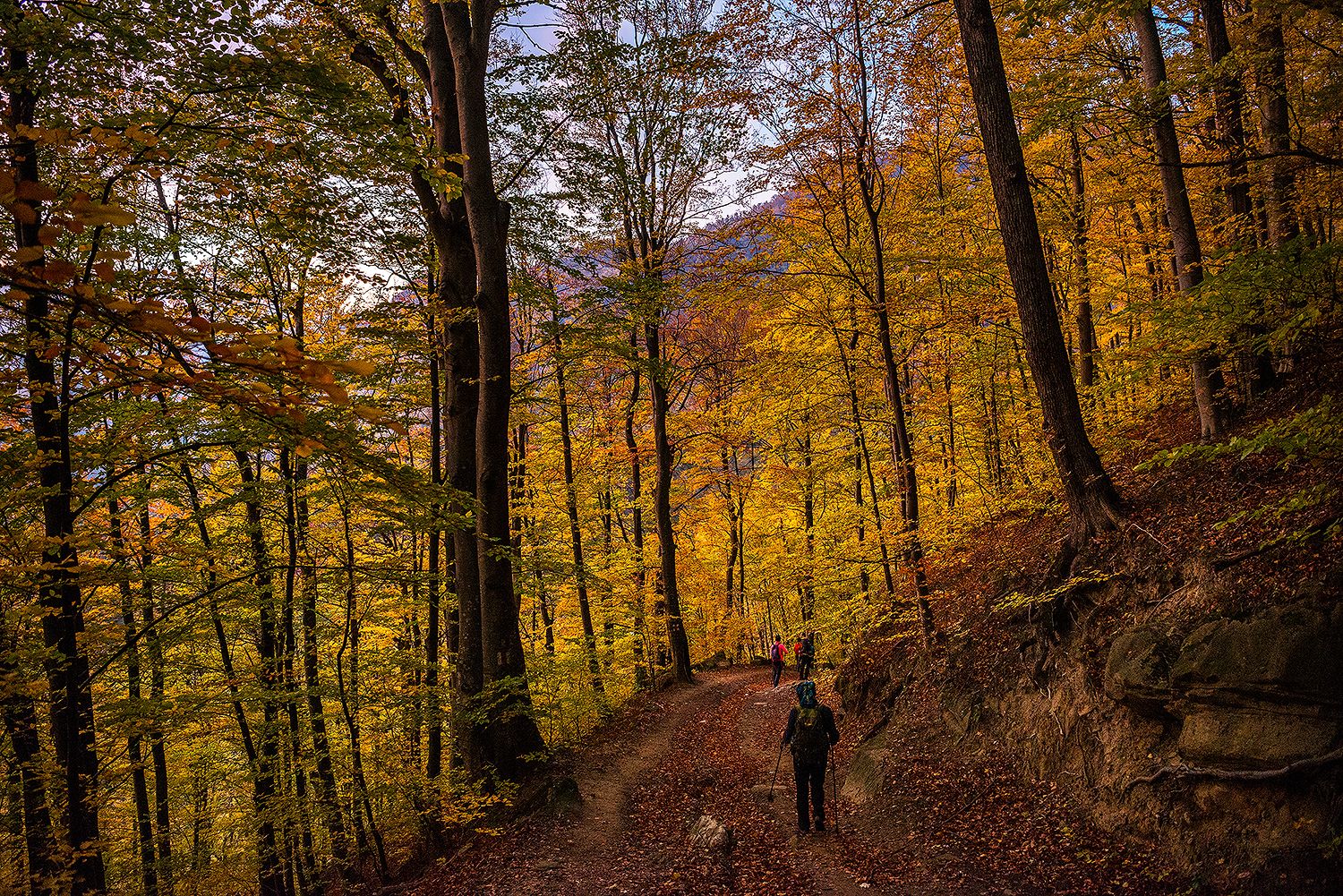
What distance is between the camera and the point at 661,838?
286 inches

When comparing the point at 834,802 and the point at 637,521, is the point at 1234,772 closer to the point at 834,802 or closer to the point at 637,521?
the point at 834,802

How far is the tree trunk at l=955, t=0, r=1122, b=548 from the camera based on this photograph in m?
6.58

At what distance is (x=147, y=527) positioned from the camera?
11383 millimetres

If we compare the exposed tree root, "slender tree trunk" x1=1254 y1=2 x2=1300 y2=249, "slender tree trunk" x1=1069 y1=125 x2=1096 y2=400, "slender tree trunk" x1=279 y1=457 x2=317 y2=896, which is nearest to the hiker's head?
the exposed tree root

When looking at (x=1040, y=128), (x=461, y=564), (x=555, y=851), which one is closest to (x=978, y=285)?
(x=1040, y=128)

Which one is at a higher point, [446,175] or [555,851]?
[446,175]

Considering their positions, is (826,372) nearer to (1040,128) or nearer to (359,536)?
(1040,128)

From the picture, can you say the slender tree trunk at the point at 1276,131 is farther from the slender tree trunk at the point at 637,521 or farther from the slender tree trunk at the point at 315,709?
the slender tree trunk at the point at 315,709

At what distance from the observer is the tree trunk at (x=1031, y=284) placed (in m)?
6.58

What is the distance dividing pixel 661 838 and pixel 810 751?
6.82 feet

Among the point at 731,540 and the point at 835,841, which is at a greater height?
the point at 731,540

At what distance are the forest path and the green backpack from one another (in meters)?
0.86

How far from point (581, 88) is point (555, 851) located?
12.1m

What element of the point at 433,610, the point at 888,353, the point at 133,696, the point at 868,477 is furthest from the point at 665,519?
the point at 133,696
